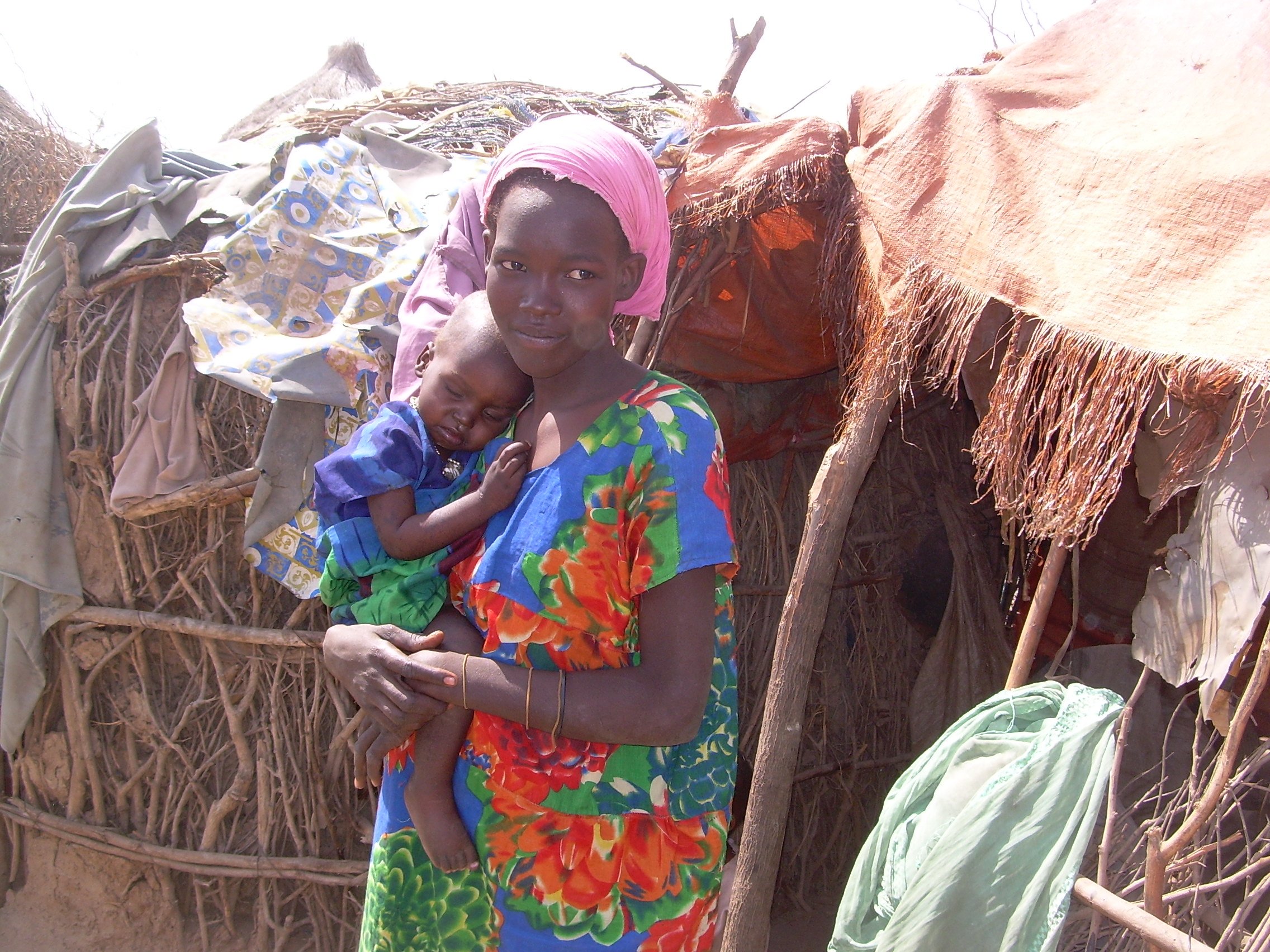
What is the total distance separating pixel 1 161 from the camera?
785 centimetres

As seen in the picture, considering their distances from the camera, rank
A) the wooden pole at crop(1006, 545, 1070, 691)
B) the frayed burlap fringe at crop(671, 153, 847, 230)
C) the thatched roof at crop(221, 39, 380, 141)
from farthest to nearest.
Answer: the thatched roof at crop(221, 39, 380, 141), the frayed burlap fringe at crop(671, 153, 847, 230), the wooden pole at crop(1006, 545, 1070, 691)

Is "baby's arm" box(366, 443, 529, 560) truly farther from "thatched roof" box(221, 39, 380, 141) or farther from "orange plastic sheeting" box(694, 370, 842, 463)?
"thatched roof" box(221, 39, 380, 141)

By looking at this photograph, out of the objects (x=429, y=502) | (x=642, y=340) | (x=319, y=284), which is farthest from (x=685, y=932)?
(x=319, y=284)

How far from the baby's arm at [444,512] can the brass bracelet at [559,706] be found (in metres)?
0.31

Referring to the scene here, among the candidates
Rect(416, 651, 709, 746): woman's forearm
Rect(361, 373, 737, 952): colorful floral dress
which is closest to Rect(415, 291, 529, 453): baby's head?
Rect(361, 373, 737, 952): colorful floral dress

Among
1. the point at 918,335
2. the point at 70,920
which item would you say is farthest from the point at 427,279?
the point at 70,920

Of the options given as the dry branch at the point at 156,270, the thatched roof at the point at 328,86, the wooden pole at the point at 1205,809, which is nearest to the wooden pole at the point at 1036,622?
the wooden pole at the point at 1205,809

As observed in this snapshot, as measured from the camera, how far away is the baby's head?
1.71 meters

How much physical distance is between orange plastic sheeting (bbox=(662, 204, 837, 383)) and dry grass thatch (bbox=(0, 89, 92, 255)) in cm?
641

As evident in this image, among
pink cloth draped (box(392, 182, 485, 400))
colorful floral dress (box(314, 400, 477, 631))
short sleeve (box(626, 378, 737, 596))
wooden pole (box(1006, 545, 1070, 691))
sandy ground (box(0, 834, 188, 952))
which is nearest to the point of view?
short sleeve (box(626, 378, 737, 596))

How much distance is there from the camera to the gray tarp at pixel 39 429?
4.02 m

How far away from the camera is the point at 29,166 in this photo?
789 centimetres

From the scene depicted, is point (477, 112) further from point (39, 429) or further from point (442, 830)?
point (442, 830)

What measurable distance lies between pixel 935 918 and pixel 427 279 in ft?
6.07
